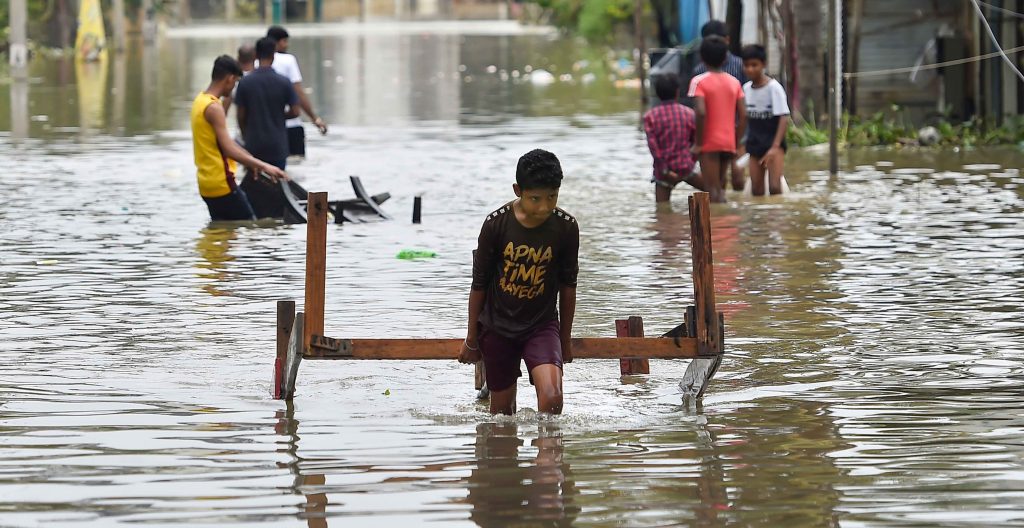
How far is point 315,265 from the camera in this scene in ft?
24.9

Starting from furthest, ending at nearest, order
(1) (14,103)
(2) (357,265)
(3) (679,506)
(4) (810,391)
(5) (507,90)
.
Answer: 1. (5) (507,90)
2. (1) (14,103)
3. (2) (357,265)
4. (4) (810,391)
5. (3) (679,506)

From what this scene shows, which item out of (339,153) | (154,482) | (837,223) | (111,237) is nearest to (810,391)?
(154,482)

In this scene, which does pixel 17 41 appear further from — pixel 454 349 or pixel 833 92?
pixel 454 349

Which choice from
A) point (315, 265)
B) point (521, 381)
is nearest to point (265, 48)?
point (521, 381)

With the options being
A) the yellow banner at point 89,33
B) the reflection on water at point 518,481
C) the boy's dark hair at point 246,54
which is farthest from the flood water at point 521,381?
the yellow banner at point 89,33

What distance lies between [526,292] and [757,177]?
31.2 feet

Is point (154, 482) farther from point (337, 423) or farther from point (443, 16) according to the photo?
point (443, 16)

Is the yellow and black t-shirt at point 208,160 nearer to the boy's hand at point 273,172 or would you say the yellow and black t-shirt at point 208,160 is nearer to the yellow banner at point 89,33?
the boy's hand at point 273,172

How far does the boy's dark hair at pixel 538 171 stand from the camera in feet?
22.6

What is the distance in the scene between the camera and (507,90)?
117 feet

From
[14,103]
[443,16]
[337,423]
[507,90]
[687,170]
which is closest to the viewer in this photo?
[337,423]

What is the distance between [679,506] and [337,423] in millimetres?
1950

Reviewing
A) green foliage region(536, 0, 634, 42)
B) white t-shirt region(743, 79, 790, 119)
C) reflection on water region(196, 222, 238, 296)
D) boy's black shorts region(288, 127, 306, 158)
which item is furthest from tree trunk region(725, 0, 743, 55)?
green foliage region(536, 0, 634, 42)

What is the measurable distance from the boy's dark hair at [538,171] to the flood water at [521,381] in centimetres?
103
